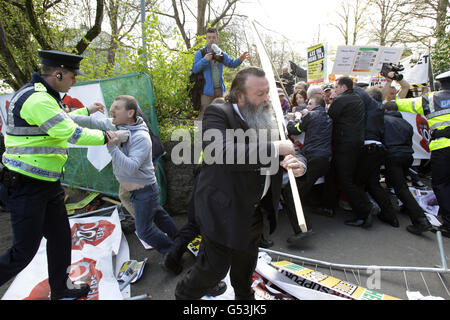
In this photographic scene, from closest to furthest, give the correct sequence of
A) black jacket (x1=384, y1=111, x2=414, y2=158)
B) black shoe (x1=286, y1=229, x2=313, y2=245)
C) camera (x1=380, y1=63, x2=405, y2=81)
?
1. black shoe (x1=286, y1=229, x2=313, y2=245)
2. black jacket (x1=384, y1=111, x2=414, y2=158)
3. camera (x1=380, y1=63, x2=405, y2=81)

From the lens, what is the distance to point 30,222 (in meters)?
2.02

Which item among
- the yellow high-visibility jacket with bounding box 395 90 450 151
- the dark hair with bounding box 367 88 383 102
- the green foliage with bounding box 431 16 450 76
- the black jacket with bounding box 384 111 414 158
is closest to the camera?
the yellow high-visibility jacket with bounding box 395 90 450 151

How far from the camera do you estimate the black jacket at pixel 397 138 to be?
3.93m

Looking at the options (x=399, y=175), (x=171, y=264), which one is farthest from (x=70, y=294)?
(x=399, y=175)

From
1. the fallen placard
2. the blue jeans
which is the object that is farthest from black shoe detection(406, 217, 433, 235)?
the blue jeans

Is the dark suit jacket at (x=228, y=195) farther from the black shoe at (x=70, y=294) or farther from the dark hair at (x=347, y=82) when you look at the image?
the dark hair at (x=347, y=82)

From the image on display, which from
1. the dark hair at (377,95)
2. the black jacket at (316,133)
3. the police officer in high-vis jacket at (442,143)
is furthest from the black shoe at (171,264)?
the dark hair at (377,95)

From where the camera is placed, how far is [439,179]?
3.58 metres

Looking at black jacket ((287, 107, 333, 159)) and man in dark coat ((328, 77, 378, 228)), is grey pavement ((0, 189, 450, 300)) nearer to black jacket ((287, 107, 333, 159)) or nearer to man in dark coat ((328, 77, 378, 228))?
man in dark coat ((328, 77, 378, 228))

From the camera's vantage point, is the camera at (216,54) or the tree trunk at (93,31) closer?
the camera at (216,54)

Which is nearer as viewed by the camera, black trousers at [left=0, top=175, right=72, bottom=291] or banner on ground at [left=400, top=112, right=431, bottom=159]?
black trousers at [left=0, top=175, right=72, bottom=291]

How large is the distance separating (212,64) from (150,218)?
316 cm

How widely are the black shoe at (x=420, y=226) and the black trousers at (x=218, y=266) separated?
2.89 metres

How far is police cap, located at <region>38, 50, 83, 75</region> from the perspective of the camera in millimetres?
2068
